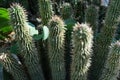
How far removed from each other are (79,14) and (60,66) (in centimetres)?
112

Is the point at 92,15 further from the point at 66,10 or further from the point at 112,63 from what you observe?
the point at 112,63

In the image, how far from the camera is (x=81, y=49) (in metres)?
2.56

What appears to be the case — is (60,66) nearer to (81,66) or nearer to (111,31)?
(81,66)

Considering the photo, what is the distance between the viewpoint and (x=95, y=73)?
10.3 ft

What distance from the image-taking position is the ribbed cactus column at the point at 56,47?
8.59ft

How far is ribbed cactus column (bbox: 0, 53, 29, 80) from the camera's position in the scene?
2.80 m

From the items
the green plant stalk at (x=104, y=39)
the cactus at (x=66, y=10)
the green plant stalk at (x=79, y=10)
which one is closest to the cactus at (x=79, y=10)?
the green plant stalk at (x=79, y=10)

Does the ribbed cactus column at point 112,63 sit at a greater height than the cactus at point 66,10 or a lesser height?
lesser

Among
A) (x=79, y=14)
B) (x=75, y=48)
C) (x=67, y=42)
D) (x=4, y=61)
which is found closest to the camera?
(x=75, y=48)

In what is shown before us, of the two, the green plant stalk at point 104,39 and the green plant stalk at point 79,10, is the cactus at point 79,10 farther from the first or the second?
the green plant stalk at point 104,39

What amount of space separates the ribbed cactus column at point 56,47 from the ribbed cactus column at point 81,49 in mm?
151

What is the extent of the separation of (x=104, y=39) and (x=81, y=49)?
1.72 feet

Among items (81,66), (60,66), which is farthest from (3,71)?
(81,66)

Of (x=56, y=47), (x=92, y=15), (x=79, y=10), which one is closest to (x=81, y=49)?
(x=56, y=47)
